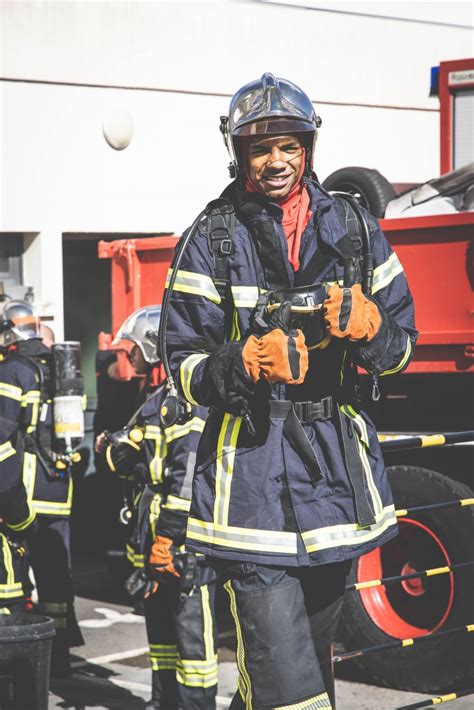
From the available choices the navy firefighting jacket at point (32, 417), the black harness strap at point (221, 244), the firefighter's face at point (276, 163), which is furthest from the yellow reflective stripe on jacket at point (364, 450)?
the navy firefighting jacket at point (32, 417)

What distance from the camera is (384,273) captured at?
126 inches

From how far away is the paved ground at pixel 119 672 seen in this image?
531 centimetres

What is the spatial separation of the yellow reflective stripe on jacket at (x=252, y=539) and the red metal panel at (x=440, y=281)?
270 centimetres

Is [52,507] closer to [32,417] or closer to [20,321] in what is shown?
[32,417]

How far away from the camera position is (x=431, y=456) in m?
5.71

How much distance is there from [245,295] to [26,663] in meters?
1.85

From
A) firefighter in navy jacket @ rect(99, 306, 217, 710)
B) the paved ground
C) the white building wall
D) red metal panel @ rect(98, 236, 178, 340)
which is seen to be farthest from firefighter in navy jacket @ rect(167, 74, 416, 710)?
the white building wall

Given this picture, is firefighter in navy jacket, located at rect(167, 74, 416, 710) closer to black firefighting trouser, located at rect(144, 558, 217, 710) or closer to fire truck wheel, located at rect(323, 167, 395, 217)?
black firefighting trouser, located at rect(144, 558, 217, 710)

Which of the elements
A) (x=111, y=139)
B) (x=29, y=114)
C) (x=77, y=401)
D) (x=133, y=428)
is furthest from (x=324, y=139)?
(x=133, y=428)

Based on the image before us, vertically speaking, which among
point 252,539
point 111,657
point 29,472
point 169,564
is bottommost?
point 111,657

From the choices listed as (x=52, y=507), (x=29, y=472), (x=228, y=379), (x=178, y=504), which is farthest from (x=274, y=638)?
(x=52, y=507)

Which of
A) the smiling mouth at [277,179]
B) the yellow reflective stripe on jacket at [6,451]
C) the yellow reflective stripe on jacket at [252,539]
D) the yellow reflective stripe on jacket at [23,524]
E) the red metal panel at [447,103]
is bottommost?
the yellow reflective stripe on jacket at [23,524]

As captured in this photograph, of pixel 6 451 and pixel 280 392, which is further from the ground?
pixel 280 392

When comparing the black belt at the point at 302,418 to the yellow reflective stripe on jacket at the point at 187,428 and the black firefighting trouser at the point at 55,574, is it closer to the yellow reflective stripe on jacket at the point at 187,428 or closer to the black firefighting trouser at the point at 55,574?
the yellow reflective stripe on jacket at the point at 187,428
